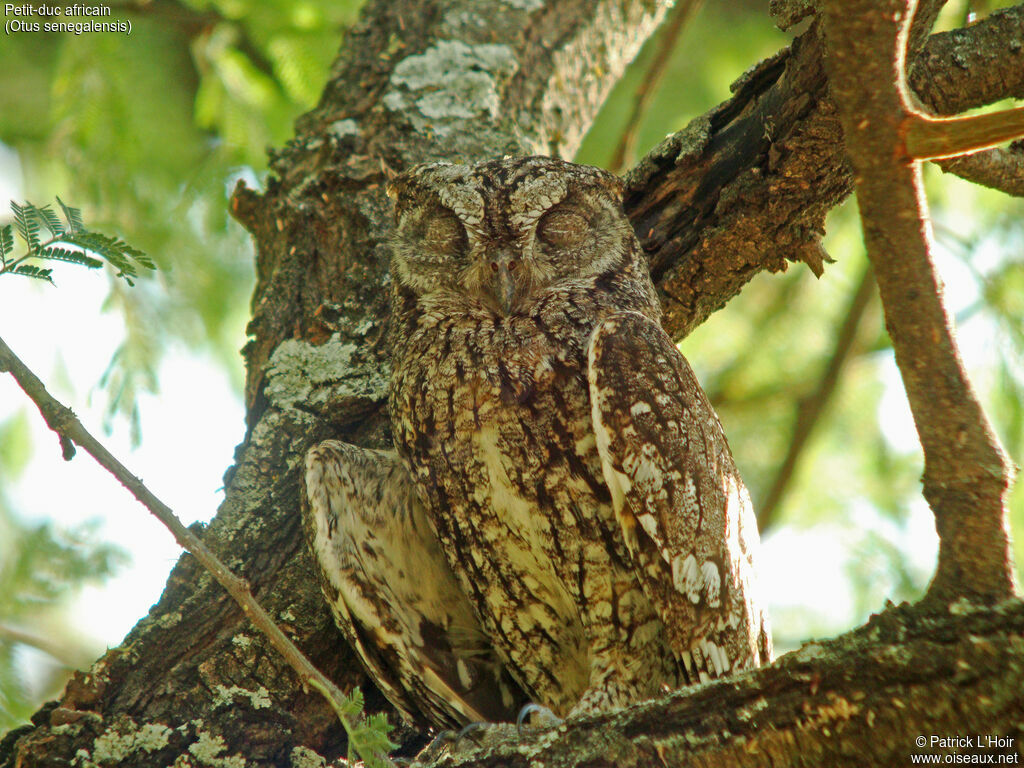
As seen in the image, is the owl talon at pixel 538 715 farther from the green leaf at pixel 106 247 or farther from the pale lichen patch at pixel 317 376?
the green leaf at pixel 106 247

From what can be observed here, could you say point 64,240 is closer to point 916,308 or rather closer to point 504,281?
point 504,281

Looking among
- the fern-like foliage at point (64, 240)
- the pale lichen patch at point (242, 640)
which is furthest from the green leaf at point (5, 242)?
the pale lichen patch at point (242, 640)

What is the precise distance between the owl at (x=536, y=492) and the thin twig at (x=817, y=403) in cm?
172

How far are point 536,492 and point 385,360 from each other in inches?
35.7

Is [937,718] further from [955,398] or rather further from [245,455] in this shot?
[245,455]

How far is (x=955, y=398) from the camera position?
1434mm

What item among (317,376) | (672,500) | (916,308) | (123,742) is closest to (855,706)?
(916,308)

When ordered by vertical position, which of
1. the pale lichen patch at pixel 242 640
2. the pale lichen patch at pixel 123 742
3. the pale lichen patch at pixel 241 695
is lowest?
the pale lichen patch at pixel 123 742

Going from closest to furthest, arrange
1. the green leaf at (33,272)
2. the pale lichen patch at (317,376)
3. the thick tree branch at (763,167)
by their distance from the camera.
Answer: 1. the green leaf at (33,272)
2. the thick tree branch at (763,167)
3. the pale lichen patch at (317,376)

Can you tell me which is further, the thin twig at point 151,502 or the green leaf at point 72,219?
the green leaf at point 72,219

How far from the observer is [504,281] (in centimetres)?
269

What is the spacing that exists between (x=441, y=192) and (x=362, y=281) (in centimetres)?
51

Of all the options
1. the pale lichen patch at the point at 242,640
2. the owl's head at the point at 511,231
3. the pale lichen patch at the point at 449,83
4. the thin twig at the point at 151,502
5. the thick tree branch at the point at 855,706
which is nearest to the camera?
the thick tree branch at the point at 855,706

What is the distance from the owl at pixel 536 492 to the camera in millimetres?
2314
